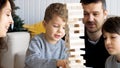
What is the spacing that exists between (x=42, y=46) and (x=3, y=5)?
0.91ft

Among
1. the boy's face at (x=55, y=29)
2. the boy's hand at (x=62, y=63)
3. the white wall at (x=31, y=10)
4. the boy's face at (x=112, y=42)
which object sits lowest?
the boy's hand at (x=62, y=63)

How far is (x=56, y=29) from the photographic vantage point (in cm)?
120

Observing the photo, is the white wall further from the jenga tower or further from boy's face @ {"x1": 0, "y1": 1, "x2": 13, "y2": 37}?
the jenga tower

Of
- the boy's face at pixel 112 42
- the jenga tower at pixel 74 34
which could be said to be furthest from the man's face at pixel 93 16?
the jenga tower at pixel 74 34

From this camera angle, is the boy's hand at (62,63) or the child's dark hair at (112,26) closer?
the boy's hand at (62,63)

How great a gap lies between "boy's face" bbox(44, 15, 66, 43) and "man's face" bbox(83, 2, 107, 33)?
23 cm

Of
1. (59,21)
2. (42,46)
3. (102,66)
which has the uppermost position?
(59,21)

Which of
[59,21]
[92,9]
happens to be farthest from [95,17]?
[59,21]

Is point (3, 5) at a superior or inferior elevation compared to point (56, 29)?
superior

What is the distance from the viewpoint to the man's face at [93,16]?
140 cm

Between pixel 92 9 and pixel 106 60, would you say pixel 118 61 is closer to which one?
pixel 106 60

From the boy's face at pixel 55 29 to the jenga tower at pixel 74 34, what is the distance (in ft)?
1.42

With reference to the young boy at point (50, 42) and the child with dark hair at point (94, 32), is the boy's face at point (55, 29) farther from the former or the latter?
the child with dark hair at point (94, 32)

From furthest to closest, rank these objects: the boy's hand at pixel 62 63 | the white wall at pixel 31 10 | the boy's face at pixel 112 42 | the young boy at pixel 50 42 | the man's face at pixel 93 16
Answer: the white wall at pixel 31 10 → the man's face at pixel 93 16 → the boy's face at pixel 112 42 → the young boy at pixel 50 42 → the boy's hand at pixel 62 63
